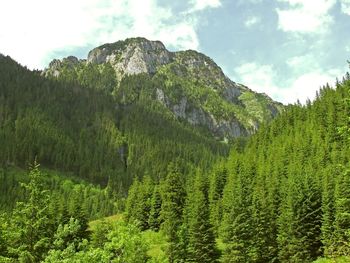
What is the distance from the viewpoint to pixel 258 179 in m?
109

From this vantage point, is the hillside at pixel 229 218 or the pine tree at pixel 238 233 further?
the pine tree at pixel 238 233

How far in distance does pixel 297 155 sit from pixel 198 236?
6830 cm

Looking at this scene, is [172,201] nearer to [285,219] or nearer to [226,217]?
[226,217]

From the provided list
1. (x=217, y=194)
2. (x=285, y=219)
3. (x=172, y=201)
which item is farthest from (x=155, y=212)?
(x=285, y=219)

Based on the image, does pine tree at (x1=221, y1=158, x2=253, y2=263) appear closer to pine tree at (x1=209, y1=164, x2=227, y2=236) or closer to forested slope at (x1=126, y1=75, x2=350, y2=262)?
forested slope at (x1=126, y1=75, x2=350, y2=262)

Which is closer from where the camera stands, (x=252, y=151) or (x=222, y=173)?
(x=222, y=173)

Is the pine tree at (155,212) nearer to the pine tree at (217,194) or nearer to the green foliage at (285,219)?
the pine tree at (217,194)

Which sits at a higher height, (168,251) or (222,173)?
(222,173)

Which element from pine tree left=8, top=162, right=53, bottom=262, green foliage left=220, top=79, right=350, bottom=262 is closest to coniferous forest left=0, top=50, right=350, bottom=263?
pine tree left=8, top=162, right=53, bottom=262

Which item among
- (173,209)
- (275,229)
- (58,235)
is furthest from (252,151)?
(58,235)

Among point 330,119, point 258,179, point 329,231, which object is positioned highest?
point 330,119

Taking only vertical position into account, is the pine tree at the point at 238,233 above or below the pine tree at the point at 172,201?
below

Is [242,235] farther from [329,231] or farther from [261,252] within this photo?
[329,231]

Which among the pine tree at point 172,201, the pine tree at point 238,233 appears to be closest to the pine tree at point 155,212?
the pine tree at point 172,201
